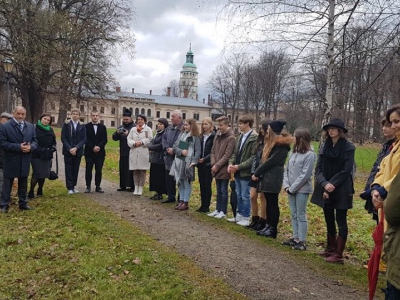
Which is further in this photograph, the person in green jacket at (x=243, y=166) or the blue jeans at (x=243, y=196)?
the blue jeans at (x=243, y=196)

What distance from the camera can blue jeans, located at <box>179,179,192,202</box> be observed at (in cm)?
805

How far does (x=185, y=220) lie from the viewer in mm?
7195

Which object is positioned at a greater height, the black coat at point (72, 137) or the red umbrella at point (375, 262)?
the black coat at point (72, 137)

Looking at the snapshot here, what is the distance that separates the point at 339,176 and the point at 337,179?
5 cm

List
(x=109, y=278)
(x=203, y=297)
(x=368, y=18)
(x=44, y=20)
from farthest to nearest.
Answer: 1. (x=44, y=20)
2. (x=368, y=18)
3. (x=109, y=278)
4. (x=203, y=297)

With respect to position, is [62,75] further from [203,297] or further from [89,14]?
[203,297]

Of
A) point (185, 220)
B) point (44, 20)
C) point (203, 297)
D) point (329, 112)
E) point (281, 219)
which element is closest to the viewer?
point (203, 297)

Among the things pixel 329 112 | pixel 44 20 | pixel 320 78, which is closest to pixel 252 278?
pixel 329 112

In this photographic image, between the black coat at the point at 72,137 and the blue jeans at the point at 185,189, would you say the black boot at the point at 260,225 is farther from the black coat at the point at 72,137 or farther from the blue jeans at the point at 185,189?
the black coat at the point at 72,137

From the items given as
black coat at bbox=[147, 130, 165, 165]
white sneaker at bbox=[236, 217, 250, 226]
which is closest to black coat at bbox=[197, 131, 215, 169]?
black coat at bbox=[147, 130, 165, 165]

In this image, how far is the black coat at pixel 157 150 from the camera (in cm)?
890

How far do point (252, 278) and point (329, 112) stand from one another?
276 inches

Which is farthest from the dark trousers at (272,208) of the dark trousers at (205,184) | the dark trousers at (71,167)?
the dark trousers at (71,167)

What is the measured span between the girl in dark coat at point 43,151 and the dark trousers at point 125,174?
6.39ft
